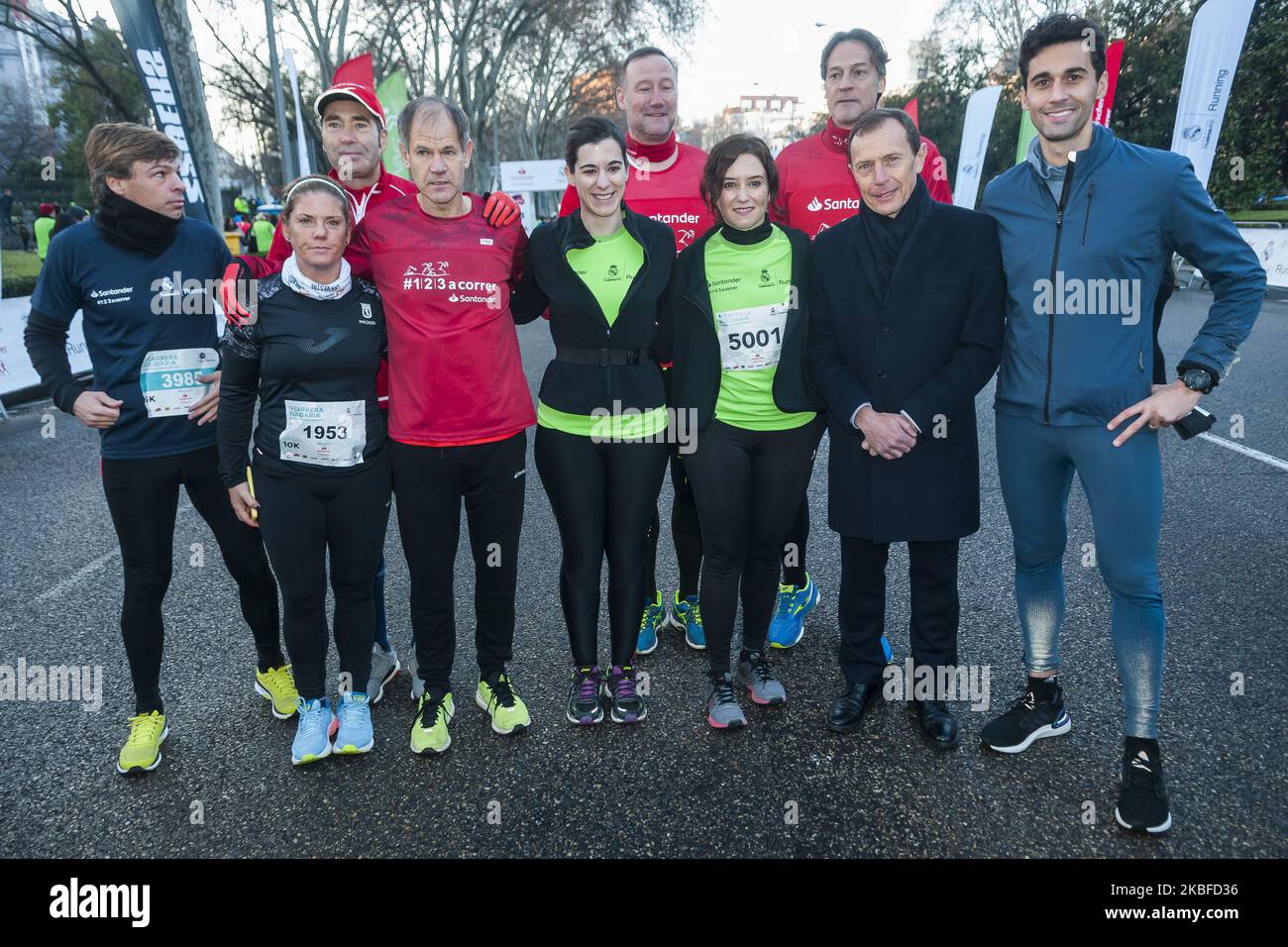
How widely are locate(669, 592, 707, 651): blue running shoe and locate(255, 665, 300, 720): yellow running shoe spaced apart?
1731 mm

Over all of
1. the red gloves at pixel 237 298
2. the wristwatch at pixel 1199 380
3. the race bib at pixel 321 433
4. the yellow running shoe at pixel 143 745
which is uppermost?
the red gloves at pixel 237 298

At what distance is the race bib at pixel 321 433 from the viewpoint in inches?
113

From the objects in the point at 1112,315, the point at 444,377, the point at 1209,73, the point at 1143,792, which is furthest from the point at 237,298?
the point at 1209,73

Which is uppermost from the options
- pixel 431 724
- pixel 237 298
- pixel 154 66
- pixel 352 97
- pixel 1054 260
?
pixel 154 66

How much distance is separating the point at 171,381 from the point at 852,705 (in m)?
2.82

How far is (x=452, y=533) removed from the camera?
10.5 feet

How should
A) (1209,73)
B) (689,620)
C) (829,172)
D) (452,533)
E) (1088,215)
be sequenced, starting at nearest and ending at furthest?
(1088,215) < (452,533) < (829,172) < (689,620) < (1209,73)

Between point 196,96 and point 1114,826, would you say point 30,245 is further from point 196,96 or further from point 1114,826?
point 1114,826

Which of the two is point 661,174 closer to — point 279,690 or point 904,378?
point 904,378

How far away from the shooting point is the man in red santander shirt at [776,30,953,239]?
390 cm

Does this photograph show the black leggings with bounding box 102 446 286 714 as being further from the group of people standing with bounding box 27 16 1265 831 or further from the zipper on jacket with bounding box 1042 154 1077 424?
the zipper on jacket with bounding box 1042 154 1077 424

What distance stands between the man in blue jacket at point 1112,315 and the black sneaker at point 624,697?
1668 mm

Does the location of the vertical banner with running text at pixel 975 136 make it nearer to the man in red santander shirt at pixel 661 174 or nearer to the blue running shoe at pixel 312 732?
the man in red santander shirt at pixel 661 174

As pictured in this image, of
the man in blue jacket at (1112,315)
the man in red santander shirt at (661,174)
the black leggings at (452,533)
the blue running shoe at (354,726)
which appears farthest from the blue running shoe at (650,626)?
the man in blue jacket at (1112,315)
